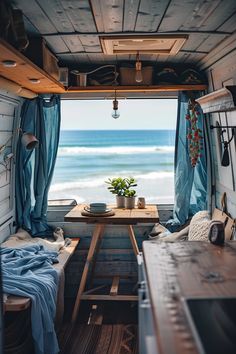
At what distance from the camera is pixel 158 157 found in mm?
12570

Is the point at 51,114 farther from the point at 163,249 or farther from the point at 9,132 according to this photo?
the point at 163,249

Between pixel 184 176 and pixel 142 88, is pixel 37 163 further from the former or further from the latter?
pixel 184 176

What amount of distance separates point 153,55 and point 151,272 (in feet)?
6.64

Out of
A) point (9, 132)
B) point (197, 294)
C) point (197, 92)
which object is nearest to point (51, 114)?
point (9, 132)

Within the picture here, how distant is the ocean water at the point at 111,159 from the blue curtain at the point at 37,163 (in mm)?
5128

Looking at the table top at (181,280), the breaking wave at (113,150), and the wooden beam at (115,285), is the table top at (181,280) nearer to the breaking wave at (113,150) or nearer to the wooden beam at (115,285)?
the wooden beam at (115,285)

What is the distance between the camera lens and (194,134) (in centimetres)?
329

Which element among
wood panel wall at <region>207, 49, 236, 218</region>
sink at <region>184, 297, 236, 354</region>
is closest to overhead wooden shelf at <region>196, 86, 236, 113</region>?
wood panel wall at <region>207, 49, 236, 218</region>

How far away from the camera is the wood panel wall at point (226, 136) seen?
255 centimetres

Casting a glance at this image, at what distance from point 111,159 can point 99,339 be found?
10.1 m

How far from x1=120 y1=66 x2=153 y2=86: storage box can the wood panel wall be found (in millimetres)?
515

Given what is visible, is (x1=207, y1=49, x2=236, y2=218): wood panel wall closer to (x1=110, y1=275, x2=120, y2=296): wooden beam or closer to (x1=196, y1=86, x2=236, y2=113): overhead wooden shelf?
(x1=196, y1=86, x2=236, y2=113): overhead wooden shelf

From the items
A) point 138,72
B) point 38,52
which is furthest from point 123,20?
point 138,72

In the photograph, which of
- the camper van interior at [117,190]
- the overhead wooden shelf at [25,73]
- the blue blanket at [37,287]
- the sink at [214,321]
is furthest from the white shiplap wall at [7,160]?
the sink at [214,321]
